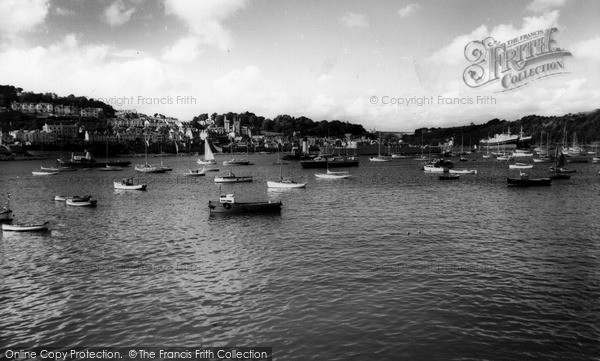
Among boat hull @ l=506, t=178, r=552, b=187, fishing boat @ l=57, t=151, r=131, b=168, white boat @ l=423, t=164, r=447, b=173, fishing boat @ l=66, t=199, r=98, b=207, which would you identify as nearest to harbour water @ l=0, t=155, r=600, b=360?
fishing boat @ l=66, t=199, r=98, b=207

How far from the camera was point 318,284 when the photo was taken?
25.8 metres

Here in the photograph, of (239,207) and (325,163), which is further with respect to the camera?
(325,163)

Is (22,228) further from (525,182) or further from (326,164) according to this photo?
(326,164)

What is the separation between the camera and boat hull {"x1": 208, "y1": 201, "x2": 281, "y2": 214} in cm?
5062

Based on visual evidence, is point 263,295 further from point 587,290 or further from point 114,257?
point 587,290

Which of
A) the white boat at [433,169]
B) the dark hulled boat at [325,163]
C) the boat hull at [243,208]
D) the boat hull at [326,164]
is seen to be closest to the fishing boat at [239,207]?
the boat hull at [243,208]

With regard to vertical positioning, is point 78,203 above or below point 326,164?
below

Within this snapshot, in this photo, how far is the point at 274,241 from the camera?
124ft

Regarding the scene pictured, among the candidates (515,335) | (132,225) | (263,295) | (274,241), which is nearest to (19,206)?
(132,225)

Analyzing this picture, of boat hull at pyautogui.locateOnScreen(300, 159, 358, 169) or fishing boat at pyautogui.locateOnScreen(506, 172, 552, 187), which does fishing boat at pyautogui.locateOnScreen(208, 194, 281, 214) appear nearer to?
fishing boat at pyautogui.locateOnScreen(506, 172, 552, 187)

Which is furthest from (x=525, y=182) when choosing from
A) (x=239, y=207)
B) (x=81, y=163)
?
(x=81, y=163)

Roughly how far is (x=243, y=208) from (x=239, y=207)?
0.50 metres

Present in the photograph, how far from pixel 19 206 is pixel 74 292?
45862mm

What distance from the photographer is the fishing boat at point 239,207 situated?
5062cm
